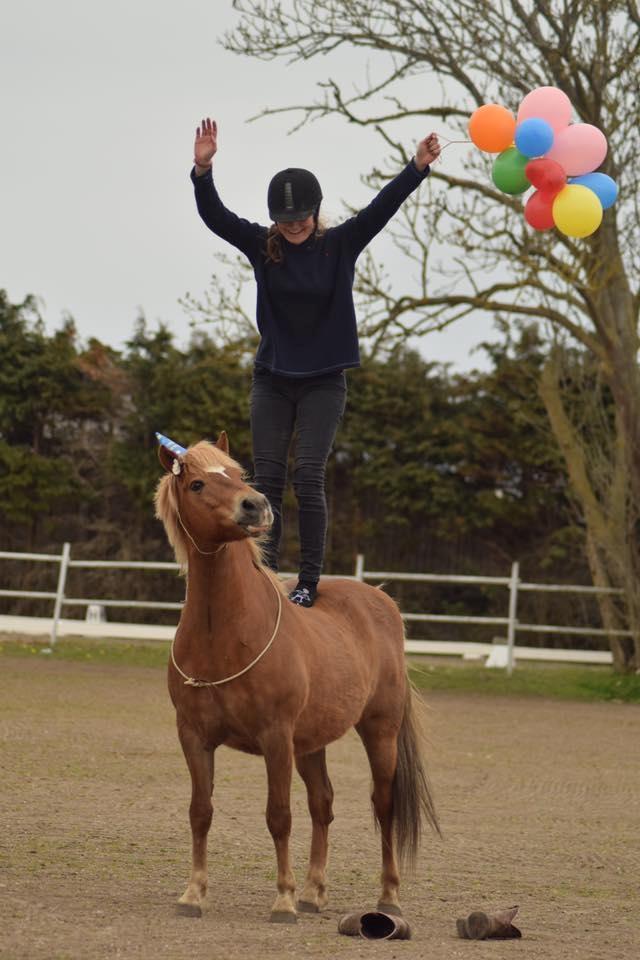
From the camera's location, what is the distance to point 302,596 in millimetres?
5824

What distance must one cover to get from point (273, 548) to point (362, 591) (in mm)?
539

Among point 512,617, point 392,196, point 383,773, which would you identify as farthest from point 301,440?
point 512,617

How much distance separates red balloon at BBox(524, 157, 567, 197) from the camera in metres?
7.01

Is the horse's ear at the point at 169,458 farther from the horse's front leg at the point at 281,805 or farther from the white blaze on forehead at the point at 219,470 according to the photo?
the horse's front leg at the point at 281,805

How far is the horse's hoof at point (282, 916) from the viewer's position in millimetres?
4902

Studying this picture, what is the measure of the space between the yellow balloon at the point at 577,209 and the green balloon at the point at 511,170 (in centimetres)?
33

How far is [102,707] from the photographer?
1270 cm

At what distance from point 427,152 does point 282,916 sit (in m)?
3.21

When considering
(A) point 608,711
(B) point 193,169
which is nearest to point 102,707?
(A) point 608,711

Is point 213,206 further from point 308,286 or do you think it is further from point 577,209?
point 577,209

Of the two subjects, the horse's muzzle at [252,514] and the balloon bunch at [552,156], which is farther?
the balloon bunch at [552,156]

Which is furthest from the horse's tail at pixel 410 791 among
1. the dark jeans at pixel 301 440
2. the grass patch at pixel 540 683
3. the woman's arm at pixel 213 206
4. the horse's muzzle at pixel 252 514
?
the grass patch at pixel 540 683

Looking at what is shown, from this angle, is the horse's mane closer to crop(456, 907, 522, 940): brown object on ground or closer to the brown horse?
the brown horse

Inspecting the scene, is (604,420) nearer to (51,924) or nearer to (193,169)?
(193,169)
